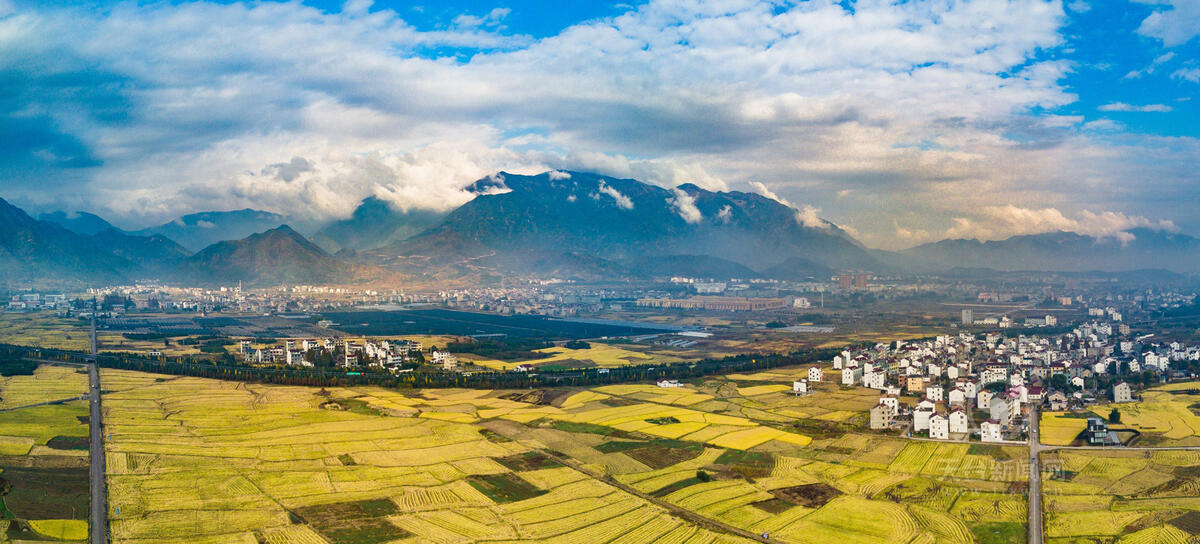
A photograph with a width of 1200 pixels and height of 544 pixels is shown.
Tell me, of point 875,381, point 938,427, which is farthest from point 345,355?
point 938,427

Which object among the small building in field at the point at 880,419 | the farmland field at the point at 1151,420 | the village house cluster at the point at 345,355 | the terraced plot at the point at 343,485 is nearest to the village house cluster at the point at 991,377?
the small building in field at the point at 880,419

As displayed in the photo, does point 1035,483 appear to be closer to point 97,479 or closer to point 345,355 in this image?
point 97,479

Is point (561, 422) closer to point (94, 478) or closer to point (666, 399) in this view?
point (666, 399)

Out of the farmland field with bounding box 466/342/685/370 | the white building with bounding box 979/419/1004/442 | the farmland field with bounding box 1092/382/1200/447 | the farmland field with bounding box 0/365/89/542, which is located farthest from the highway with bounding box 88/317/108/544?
the farmland field with bounding box 1092/382/1200/447

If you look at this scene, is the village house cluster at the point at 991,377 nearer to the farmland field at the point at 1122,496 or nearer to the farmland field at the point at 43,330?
the farmland field at the point at 1122,496

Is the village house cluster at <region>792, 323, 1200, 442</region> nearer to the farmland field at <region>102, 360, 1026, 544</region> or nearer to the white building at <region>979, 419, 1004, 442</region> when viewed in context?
the white building at <region>979, 419, 1004, 442</region>
